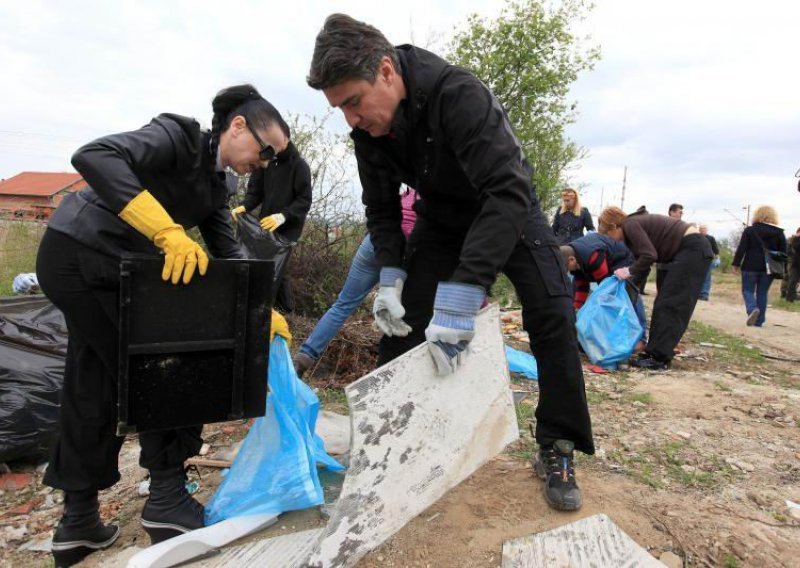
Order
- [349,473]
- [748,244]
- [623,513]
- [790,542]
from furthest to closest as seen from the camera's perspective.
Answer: [748,244] < [623,513] < [790,542] < [349,473]

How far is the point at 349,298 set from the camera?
3.39 metres

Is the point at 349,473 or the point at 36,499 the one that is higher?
the point at 349,473

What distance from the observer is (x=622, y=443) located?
266 centimetres

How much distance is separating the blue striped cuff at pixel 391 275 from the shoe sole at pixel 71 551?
4.52ft

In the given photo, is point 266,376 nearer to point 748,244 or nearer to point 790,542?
point 790,542

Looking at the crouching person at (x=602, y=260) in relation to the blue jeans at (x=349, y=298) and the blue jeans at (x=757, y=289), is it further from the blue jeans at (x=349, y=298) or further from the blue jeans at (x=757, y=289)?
the blue jeans at (x=757, y=289)

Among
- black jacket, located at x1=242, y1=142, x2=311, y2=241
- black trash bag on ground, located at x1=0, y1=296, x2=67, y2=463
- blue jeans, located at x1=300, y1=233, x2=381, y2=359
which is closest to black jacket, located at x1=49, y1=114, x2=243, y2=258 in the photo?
black trash bag on ground, located at x1=0, y1=296, x2=67, y2=463

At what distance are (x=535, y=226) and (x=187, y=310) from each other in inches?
48.6

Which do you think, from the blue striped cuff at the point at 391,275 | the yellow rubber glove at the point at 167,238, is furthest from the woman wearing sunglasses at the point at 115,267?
the blue striped cuff at the point at 391,275

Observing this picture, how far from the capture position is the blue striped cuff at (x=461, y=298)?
1623 mm

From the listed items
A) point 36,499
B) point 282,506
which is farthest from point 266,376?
point 36,499

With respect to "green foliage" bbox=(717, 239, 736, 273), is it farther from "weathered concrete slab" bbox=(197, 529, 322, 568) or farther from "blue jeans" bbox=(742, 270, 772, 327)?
"weathered concrete slab" bbox=(197, 529, 322, 568)

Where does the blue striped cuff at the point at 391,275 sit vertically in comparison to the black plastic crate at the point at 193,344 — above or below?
above

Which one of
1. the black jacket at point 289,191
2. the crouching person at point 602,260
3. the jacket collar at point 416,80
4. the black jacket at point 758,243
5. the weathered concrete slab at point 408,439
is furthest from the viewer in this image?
the black jacket at point 758,243
